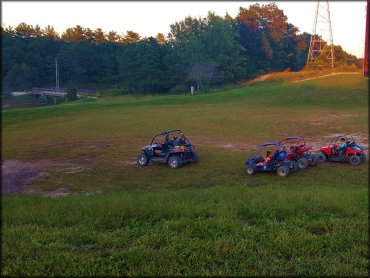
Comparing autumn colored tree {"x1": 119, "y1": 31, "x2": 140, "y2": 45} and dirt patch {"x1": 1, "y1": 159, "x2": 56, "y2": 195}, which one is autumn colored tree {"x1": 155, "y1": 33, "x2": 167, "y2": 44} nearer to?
autumn colored tree {"x1": 119, "y1": 31, "x2": 140, "y2": 45}

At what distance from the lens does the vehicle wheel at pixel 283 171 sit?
10.8m

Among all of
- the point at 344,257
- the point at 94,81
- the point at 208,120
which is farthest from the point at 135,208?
the point at 94,81

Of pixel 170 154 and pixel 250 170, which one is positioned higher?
pixel 170 154

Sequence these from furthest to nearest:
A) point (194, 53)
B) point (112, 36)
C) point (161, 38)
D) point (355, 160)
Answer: point (161, 38) → point (194, 53) → point (112, 36) → point (355, 160)

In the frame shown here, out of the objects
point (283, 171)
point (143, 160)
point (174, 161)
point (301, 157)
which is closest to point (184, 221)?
point (283, 171)

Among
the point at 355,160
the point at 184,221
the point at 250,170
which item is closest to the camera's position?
the point at 184,221

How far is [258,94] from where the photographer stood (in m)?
40.0

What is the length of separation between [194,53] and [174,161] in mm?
47770

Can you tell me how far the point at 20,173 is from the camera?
1227 cm

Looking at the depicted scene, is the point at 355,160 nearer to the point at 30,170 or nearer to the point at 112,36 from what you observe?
the point at 30,170

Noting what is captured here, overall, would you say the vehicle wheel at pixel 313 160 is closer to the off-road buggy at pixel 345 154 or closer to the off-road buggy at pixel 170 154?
the off-road buggy at pixel 345 154

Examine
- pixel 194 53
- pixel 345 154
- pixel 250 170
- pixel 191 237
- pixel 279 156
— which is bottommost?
pixel 250 170

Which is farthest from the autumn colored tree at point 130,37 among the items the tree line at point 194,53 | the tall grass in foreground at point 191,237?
the tall grass in foreground at point 191,237

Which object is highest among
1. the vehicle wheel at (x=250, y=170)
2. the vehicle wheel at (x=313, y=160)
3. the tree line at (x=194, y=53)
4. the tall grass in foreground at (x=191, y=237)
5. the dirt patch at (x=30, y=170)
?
the tree line at (x=194, y=53)
